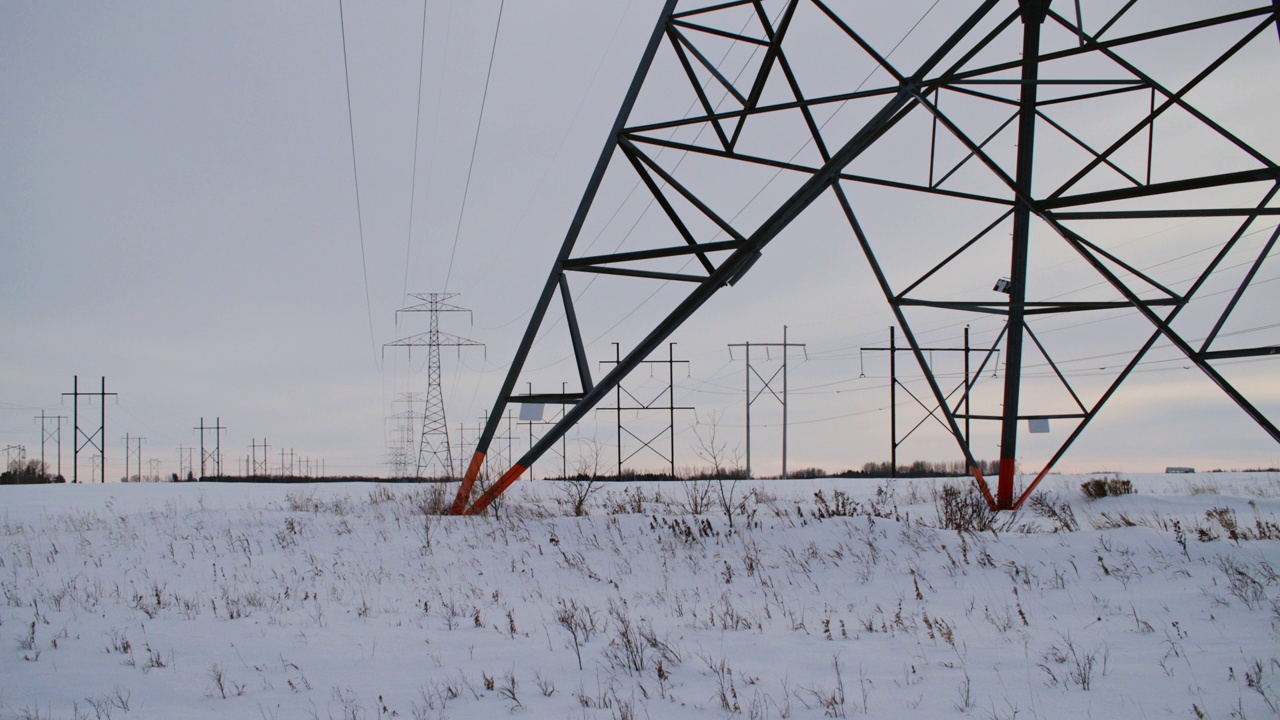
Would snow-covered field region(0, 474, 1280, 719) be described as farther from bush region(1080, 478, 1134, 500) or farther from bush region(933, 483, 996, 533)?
bush region(1080, 478, 1134, 500)

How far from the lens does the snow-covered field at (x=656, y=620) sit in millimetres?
4879

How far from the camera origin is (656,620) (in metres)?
7.12

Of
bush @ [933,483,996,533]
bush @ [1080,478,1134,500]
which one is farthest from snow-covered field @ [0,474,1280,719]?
bush @ [1080,478,1134,500]

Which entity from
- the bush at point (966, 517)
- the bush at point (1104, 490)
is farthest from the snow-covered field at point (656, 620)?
the bush at point (1104, 490)

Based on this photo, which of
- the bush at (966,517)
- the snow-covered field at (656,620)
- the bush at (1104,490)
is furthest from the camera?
the bush at (1104,490)

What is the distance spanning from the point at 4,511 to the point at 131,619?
53.8ft

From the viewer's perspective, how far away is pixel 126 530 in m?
13.8

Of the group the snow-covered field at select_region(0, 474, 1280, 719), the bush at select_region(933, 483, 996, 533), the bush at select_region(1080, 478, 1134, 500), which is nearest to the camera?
the snow-covered field at select_region(0, 474, 1280, 719)

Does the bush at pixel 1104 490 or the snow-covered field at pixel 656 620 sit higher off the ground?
the bush at pixel 1104 490

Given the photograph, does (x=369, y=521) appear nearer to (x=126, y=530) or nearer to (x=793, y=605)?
(x=126, y=530)

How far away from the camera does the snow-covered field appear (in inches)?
192

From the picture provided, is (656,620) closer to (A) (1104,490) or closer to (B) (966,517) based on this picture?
(B) (966,517)

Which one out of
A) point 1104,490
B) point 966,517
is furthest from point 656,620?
point 1104,490

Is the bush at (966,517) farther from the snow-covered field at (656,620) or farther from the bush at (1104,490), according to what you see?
the bush at (1104,490)
